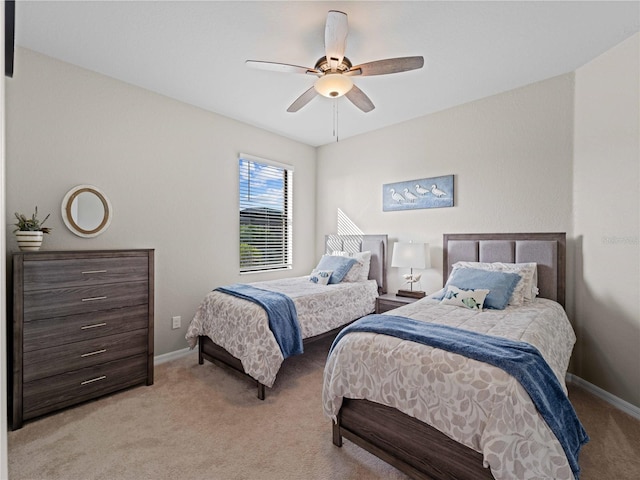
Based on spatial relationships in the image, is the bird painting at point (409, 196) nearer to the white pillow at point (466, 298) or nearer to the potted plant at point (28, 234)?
the white pillow at point (466, 298)

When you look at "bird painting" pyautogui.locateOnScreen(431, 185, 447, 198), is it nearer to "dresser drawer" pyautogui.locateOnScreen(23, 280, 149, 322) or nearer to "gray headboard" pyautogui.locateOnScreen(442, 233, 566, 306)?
"gray headboard" pyautogui.locateOnScreen(442, 233, 566, 306)

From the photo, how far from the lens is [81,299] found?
2344 millimetres

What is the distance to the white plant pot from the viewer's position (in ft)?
7.22

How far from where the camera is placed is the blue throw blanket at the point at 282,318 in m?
2.54

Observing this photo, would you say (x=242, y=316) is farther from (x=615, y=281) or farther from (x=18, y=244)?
(x=615, y=281)

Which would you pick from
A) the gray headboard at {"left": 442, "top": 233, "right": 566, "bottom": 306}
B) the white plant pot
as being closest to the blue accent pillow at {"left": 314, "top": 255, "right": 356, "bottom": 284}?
the gray headboard at {"left": 442, "top": 233, "right": 566, "bottom": 306}

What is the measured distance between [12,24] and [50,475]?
216 cm

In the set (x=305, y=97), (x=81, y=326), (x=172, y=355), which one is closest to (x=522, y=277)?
(x=305, y=97)

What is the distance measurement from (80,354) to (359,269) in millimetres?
2804

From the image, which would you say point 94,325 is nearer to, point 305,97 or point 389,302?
point 305,97

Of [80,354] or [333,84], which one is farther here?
[80,354]

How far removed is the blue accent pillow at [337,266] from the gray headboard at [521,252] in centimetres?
109

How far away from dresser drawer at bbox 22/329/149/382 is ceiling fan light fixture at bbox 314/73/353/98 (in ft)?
8.14

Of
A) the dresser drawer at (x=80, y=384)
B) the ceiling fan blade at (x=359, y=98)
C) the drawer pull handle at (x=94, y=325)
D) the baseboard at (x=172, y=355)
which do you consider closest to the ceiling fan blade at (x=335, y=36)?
the ceiling fan blade at (x=359, y=98)
